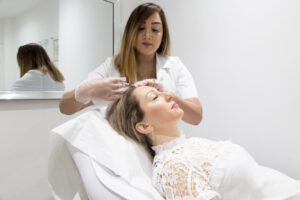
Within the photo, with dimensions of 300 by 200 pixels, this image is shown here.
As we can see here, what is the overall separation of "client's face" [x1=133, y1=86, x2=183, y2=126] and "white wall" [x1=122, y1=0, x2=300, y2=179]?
808 mm

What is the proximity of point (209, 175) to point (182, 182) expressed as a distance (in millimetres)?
110

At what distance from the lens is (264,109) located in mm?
1720

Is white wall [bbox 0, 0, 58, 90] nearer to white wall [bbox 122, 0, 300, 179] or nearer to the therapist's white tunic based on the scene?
white wall [bbox 122, 0, 300, 179]

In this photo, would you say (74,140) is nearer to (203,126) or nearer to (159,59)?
(159,59)

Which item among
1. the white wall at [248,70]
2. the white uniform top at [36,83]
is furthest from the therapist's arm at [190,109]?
the white uniform top at [36,83]

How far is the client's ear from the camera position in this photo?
113 cm

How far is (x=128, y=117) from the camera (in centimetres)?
117

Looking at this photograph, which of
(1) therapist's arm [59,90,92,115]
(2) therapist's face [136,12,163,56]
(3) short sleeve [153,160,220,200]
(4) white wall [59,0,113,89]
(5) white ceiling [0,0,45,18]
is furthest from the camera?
(4) white wall [59,0,113,89]

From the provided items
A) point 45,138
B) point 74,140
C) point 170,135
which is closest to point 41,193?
point 45,138

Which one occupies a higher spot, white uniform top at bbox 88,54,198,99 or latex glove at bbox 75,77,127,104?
white uniform top at bbox 88,54,198,99

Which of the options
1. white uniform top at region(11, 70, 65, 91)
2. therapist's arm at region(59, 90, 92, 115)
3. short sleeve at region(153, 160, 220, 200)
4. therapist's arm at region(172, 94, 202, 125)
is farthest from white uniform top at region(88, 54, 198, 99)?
short sleeve at region(153, 160, 220, 200)

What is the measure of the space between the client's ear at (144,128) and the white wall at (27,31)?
0.92 metres

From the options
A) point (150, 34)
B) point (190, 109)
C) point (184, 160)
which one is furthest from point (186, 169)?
point (150, 34)

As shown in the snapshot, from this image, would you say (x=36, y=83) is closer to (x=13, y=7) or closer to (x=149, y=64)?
(x=13, y=7)
